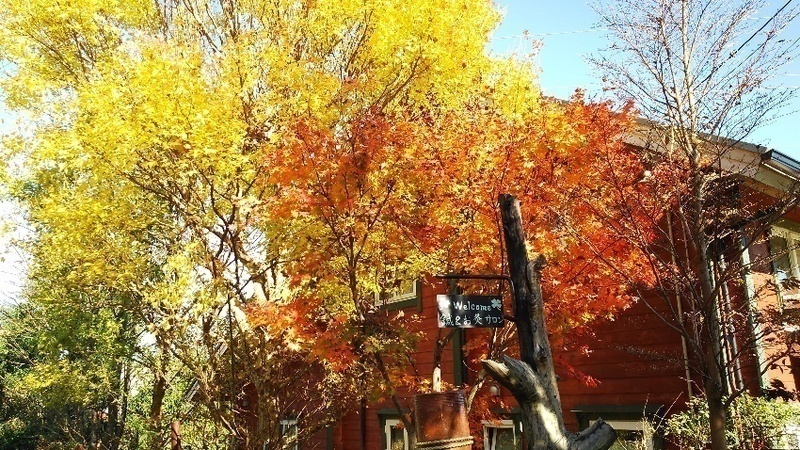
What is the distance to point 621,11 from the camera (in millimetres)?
7430

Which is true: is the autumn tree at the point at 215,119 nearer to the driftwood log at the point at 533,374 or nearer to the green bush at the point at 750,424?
the driftwood log at the point at 533,374

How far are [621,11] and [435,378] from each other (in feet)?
18.4

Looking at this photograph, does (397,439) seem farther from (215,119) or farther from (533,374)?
(533,374)

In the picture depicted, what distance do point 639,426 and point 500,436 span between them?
2.92 metres

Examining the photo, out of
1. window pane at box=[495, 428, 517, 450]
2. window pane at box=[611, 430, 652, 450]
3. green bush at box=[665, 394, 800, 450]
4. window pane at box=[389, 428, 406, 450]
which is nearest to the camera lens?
green bush at box=[665, 394, 800, 450]

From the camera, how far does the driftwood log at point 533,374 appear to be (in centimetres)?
482

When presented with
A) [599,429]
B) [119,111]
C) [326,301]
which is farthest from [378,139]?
[599,429]

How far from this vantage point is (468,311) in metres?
5.36

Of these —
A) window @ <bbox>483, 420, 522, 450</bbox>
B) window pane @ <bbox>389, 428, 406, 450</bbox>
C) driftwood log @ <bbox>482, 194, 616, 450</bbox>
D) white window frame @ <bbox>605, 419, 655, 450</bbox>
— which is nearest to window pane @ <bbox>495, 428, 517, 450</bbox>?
window @ <bbox>483, 420, 522, 450</bbox>

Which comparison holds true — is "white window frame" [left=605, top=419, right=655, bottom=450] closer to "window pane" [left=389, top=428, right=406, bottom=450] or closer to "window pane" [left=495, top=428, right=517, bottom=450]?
"window pane" [left=495, top=428, right=517, bottom=450]

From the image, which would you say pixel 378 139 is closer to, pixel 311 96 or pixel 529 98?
pixel 311 96

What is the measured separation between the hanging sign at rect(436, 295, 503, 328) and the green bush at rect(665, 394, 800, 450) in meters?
4.31

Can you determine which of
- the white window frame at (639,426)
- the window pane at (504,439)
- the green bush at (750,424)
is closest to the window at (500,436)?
the window pane at (504,439)

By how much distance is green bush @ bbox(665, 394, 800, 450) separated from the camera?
7434 mm
